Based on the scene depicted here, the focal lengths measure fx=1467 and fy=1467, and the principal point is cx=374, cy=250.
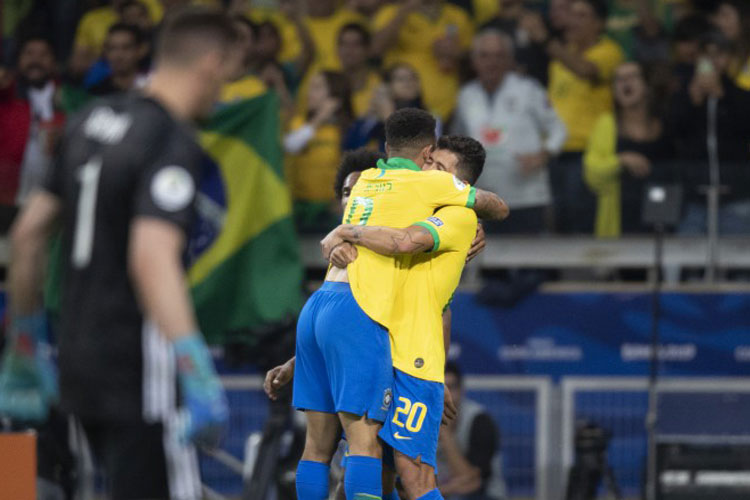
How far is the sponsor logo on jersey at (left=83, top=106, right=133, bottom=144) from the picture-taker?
501 centimetres

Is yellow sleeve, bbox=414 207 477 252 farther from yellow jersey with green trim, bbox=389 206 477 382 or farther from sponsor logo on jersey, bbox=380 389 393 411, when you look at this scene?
sponsor logo on jersey, bbox=380 389 393 411

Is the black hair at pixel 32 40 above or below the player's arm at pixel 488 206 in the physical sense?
above

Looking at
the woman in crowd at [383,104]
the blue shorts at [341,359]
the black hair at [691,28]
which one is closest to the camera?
the blue shorts at [341,359]

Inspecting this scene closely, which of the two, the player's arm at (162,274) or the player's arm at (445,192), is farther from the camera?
the player's arm at (445,192)

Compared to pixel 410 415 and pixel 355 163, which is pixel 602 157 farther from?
pixel 410 415

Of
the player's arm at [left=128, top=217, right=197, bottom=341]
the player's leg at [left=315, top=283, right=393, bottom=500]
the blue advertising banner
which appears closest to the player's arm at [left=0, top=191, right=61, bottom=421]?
the player's arm at [left=128, top=217, right=197, bottom=341]

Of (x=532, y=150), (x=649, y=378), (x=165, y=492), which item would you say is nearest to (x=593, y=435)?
(x=649, y=378)

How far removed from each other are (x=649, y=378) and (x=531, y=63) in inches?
112

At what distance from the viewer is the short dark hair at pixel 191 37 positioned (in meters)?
5.05

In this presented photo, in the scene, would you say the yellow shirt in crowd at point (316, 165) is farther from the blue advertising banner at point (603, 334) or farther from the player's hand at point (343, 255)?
the player's hand at point (343, 255)

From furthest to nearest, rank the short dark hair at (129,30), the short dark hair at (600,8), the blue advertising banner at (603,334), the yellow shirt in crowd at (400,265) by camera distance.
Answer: the short dark hair at (600,8) < the short dark hair at (129,30) < the blue advertising banner at (603,334) < the yellow shirt in crowd at (400,265)

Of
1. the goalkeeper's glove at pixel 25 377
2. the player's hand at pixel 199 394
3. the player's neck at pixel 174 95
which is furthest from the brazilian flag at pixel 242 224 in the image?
the player's hand at pixel 199 394

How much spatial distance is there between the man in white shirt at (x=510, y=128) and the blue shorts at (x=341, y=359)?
4.18 metres

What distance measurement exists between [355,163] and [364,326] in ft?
4.43
